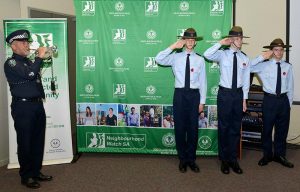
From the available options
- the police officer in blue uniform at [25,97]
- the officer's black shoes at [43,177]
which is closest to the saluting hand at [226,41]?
the police officer in blue uniform at [25,97]

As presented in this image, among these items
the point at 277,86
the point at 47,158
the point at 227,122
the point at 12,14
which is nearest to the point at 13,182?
the point at 47,158

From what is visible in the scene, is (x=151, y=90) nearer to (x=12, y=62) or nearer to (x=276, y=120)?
(x=276, y=120)

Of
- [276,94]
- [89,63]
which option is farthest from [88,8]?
[276,94]

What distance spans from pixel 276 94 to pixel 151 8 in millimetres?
1860

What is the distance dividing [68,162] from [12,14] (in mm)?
2006

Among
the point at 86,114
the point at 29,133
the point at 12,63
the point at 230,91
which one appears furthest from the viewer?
the point at 86,114

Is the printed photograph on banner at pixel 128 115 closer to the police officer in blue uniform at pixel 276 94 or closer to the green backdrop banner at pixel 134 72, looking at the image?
the green backdrop banner at pixel 134 72

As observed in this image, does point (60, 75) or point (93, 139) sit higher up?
point (60, 75)

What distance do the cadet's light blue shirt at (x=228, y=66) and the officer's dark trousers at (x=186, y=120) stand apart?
0.36 metres

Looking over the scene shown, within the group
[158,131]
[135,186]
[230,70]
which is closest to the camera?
[135,186]

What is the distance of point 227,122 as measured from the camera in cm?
376

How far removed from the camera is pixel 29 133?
3.23m

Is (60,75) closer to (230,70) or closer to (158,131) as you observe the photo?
(158,131)

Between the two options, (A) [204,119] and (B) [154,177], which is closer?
(B) [154,177]
